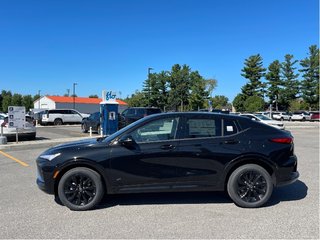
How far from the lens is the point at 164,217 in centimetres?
514

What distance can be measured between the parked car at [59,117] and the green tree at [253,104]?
44.2 m

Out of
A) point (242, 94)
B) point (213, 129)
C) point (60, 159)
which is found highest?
point (242, 94)

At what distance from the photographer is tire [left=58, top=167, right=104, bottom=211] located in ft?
18.3

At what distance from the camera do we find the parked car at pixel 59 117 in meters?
34.5

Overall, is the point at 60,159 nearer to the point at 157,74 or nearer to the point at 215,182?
the point at 215,182

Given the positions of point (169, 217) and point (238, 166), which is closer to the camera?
point (169, 217)

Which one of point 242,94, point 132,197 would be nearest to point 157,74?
point 242,94

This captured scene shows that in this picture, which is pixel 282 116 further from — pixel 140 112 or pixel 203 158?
pixel 203 158

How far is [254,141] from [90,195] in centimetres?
287

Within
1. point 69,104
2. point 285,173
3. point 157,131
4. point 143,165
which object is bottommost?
point 285,173

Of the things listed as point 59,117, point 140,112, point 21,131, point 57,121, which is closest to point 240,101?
point 59,117

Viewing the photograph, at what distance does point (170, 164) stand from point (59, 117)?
31.1 meters

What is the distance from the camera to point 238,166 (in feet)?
19.0

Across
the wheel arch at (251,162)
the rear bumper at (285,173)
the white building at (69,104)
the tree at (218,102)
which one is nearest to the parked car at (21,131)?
the wheel arch at (251,162)
